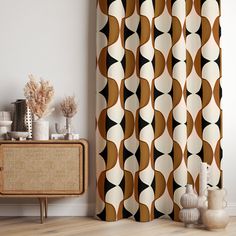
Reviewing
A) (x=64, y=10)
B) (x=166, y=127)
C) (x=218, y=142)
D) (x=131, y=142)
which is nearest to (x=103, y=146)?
(x=131, y=142)

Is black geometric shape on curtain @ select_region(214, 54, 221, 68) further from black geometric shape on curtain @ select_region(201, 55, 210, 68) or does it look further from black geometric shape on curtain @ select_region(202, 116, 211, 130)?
black geometric shape on curtain @ select_region(202, 116, 211, 130)

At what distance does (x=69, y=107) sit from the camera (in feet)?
12.2

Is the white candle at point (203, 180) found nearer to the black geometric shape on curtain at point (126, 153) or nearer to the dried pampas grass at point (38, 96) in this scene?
the black geometric shape on curtain at point (126, 153)

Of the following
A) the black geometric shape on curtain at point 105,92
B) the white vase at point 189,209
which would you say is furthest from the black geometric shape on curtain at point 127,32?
the white vase at point 189,209

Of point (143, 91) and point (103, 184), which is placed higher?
point (143, 91)

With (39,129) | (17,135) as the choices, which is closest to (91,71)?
(39,129)

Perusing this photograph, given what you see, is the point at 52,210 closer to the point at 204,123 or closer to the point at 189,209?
the point at 189,209

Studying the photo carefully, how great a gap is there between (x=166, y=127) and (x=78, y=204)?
90 centimetres

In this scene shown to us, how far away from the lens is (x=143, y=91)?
3693 mm

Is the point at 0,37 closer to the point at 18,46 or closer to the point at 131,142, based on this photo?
the point at 18,46

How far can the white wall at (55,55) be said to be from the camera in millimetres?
3881

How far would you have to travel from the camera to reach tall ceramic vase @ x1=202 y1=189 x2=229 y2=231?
3.31 metres

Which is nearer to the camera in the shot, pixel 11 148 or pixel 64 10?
pixel 11 148

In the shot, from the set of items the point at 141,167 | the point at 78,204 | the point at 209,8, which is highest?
the point at 209,8
